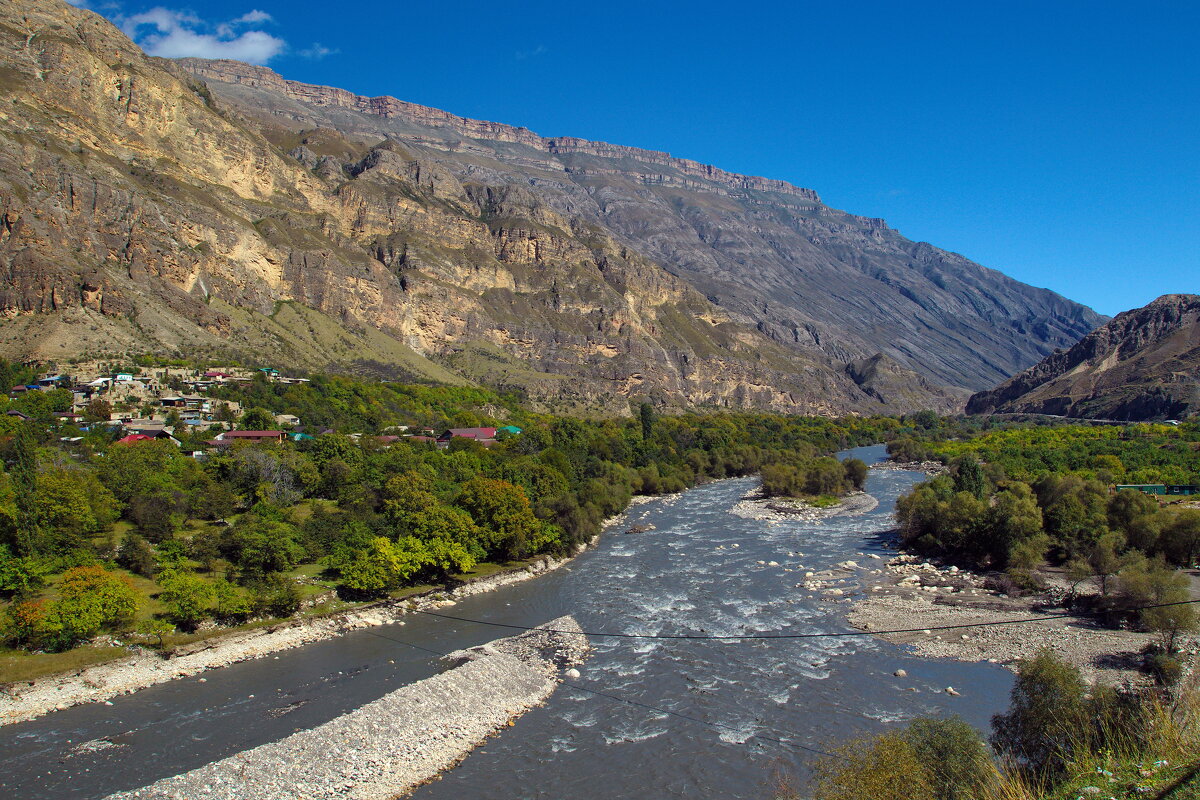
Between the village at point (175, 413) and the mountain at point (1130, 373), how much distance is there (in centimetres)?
11753

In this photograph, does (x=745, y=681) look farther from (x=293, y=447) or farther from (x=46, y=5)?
(x=46, y=5)

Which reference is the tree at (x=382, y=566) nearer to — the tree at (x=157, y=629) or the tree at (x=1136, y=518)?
the tree at (x=157, y=629)

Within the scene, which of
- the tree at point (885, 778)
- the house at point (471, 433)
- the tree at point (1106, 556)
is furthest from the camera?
the house at point (471, 433)

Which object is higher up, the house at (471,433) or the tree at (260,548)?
the house at (471,433)

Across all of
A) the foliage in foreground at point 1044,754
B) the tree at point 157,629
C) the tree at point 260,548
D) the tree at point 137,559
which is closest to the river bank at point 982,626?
the foliage in foreground at point 1044,754

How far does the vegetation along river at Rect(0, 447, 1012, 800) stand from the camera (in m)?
19.1

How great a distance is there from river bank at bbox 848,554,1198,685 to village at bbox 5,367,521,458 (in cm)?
4667

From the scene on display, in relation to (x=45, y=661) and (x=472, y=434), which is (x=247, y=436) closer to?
(x=472, y=434)

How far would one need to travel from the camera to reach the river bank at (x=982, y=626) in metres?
26.1

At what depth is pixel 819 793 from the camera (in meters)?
14.3

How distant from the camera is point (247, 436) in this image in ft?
217

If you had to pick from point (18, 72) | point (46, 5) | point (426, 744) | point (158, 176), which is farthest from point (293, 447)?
point (46, 5)

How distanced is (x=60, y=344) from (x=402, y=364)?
55391mm

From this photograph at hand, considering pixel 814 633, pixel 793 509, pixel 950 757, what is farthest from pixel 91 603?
pixel 793 509
